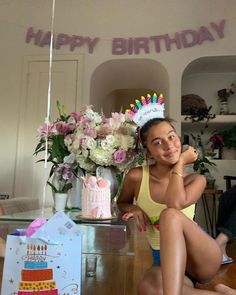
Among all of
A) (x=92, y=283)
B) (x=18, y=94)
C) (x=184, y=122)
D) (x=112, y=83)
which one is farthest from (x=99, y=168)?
(x=112, y=83)

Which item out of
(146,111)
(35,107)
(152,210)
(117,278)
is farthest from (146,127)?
(35,107)

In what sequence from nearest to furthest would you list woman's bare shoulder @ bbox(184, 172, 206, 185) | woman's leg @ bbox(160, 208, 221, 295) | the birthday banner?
woman's leg @ bbox(160, 208, 221, 295) < woman's bare shoulder @ bbox(184, 172, 206, 185) < the birthday banner

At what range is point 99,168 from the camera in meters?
1.26

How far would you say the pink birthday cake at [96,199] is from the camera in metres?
1.04

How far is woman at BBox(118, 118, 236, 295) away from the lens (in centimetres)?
88

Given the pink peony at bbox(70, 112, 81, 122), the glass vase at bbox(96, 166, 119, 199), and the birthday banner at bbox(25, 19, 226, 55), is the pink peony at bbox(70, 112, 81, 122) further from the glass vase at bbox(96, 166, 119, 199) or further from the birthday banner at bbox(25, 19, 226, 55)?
the birthday banner at bbox(25, 19, 226, 55)

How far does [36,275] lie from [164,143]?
2.06 feet

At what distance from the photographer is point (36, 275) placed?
28.6 inches

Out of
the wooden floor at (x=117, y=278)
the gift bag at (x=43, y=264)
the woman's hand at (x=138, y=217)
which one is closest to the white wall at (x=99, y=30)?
the wooden floor at (x=117, y=278)

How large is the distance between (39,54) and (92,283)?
2514 mm

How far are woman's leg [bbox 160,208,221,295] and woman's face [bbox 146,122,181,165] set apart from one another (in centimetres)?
24

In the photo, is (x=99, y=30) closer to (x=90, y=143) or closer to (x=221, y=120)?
(x=221, y=120)

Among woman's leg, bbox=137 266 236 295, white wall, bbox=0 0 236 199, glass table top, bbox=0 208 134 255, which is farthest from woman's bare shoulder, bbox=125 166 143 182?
white wall, bbox=0 0 236 199

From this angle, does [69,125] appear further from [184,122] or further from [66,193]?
[184,122]
